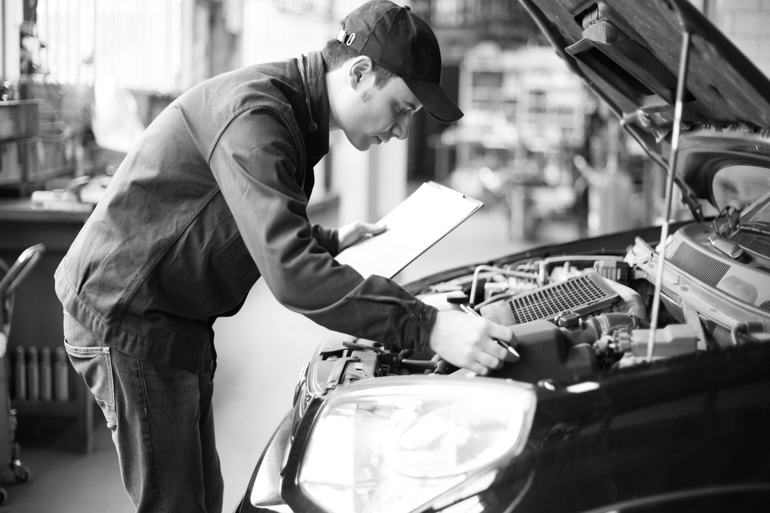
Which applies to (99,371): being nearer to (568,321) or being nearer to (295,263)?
(295,263)

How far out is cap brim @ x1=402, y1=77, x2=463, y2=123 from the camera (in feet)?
4.71

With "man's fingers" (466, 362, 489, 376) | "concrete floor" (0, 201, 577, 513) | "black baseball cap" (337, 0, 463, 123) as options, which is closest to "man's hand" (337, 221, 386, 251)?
"black baseball cap" (337, 0, 463, 123)

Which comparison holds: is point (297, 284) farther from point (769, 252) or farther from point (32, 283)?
point (32, 283)

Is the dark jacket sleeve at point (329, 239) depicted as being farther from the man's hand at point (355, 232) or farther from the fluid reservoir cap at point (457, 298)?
the fluid reservoir cap at point (457, 298)

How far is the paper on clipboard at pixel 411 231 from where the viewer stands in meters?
1.66

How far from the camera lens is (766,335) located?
1281 mm

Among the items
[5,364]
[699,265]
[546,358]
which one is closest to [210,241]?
[546,358]

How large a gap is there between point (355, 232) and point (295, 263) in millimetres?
691

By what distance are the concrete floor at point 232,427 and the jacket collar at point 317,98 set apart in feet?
5.07

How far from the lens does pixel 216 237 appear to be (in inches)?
55.9

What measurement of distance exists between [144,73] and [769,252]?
542 cm

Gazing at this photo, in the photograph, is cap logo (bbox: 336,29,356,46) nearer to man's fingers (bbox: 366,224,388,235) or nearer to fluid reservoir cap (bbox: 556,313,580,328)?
man's fingers (bbox: 366,224,388,235)

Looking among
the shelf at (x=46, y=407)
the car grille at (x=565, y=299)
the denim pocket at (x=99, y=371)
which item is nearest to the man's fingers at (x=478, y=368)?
the car grille at (x=565, y=299)

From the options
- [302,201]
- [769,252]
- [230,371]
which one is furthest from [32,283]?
[769,252]
